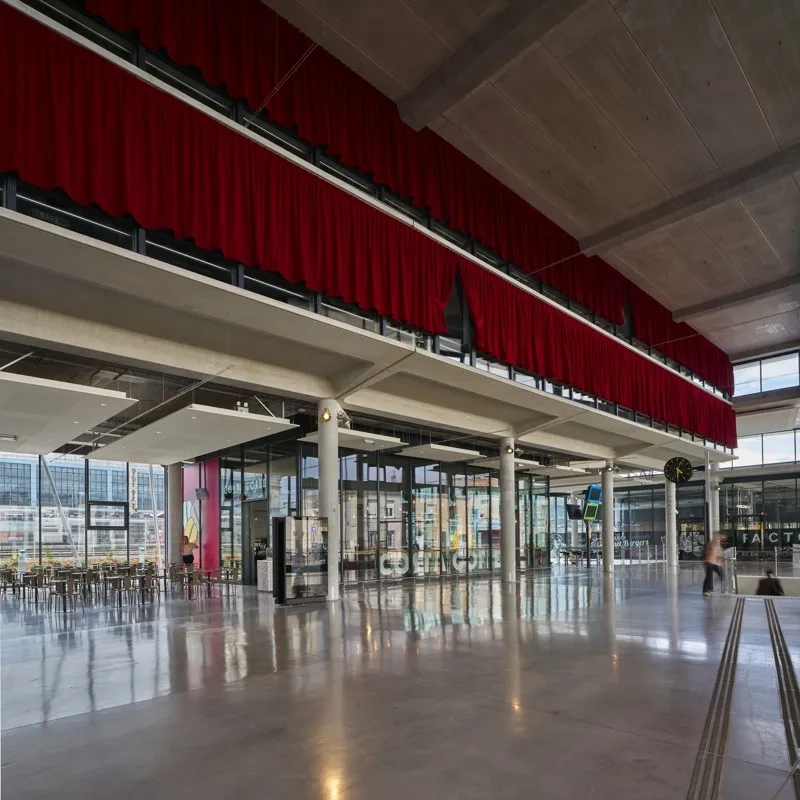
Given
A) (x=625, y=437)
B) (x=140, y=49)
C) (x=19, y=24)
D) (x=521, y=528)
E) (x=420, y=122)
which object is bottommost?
(x=521, y=528)

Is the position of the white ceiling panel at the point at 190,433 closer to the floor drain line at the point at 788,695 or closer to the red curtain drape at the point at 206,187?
the red curtain drape at the point at 206,187

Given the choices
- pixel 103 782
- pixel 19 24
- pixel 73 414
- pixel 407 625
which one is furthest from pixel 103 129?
pixel 407 625

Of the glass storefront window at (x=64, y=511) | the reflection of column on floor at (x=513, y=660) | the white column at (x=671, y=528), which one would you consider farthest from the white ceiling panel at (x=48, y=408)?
the white column at (x=671, y=528)

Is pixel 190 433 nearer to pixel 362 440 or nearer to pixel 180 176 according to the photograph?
pixel 362 440

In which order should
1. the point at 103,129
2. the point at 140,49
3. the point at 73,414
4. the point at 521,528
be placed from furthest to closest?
the point at 521,528 < the point at 73,414 < the point at 140,49 < the point at 103,129

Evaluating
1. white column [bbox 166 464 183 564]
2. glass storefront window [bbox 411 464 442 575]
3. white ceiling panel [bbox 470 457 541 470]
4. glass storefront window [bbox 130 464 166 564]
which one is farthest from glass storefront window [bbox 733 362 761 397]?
glass storefront window [bbox 130 464 166 564]

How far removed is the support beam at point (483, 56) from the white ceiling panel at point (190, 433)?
6.96 metres

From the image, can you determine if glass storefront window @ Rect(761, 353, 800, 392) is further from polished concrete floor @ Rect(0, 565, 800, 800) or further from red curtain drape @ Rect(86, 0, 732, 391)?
polished concrete floor @ Rect(0, 565, 800, 800)

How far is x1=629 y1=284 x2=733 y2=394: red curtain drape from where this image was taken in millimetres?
22619

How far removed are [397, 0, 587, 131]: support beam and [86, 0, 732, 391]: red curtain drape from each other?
74cm

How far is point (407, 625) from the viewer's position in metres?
10.0

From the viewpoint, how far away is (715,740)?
14.7ft

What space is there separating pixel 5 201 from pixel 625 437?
21.8 meters

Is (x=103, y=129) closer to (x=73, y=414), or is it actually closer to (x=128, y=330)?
(x=128, y=330)
